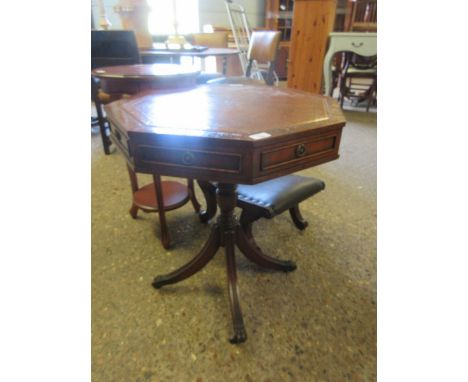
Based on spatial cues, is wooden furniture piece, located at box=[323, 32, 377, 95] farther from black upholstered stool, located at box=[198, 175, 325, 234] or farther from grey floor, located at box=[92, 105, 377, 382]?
black upholstered stool, located at box=[198, 175, 325, 234]

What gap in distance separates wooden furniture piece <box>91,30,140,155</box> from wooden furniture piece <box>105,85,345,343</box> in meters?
1.57

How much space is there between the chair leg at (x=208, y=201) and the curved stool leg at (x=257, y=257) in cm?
36

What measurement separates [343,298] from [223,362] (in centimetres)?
54

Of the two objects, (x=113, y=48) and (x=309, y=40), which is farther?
(x=309, y=40)

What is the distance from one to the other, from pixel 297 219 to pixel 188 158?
Result: 977 mm

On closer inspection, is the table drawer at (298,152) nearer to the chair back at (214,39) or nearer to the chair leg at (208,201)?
the chair leg at (208,201)

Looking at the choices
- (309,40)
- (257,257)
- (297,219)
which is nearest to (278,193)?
(257,257)

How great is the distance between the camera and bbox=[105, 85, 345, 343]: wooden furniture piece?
26.4 inches

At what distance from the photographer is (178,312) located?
1.09 m

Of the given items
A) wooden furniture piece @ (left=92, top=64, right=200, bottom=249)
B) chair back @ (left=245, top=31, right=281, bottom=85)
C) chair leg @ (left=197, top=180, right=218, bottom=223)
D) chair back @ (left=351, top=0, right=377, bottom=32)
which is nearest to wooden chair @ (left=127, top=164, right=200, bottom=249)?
wooden furniture piece @ (left=92, top=64, right=200, bottom=249)

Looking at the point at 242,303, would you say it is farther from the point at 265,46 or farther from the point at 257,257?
the point at 265,46

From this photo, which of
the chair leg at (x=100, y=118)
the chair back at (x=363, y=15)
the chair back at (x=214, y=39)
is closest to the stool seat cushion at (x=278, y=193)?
the chair leg at (x=100, y=118)

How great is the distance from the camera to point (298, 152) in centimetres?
73
